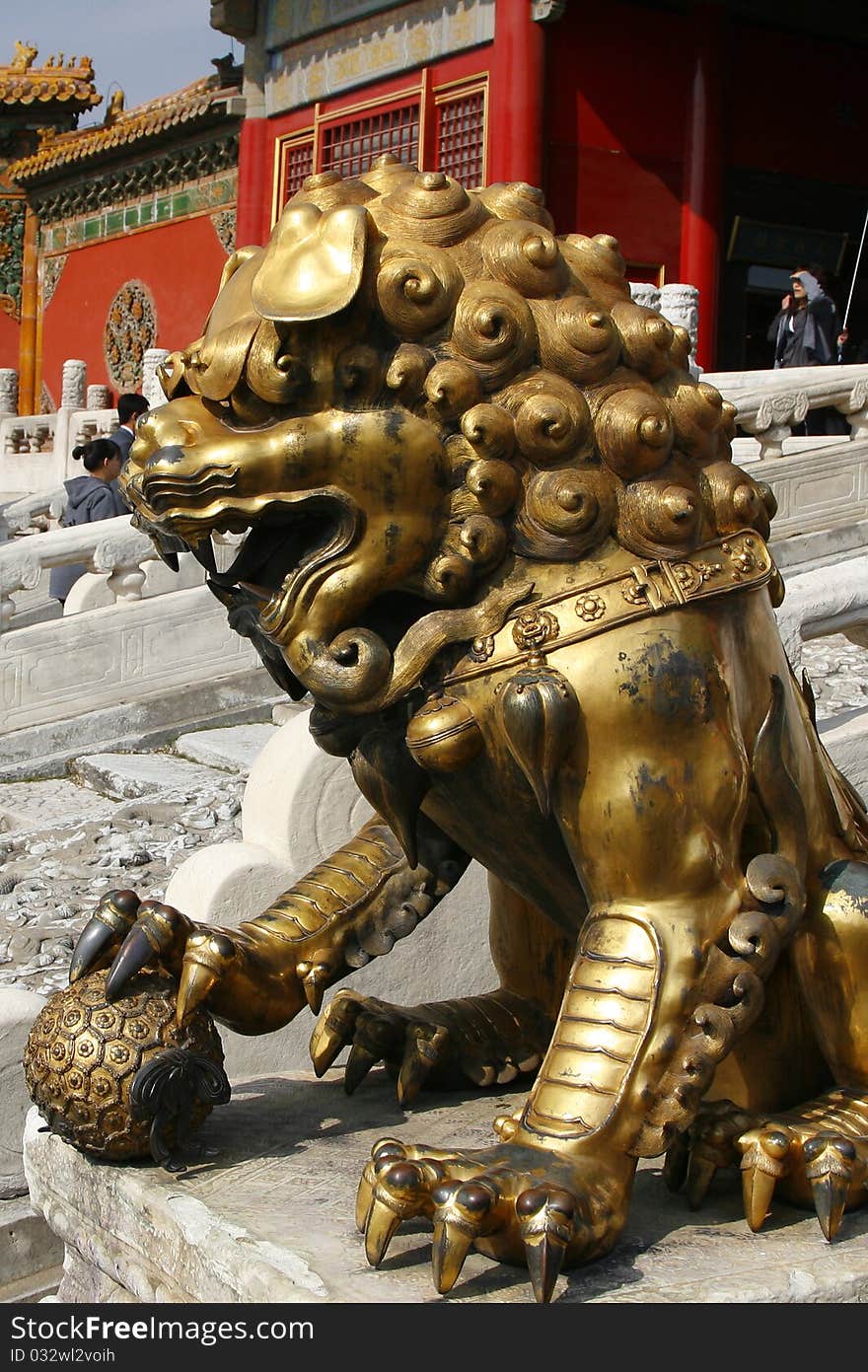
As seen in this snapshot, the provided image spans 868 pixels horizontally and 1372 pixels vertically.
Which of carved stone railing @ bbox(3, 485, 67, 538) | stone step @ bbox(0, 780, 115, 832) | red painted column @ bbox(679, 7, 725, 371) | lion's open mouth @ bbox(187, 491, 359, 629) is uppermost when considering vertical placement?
red painted column @ bbox(679, 7, 725, 371)

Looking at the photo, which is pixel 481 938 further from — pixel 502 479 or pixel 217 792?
pixel 217 792

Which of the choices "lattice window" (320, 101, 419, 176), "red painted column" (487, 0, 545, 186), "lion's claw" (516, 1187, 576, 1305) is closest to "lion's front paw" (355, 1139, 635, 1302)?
"lion's claw" (516, 1187, 576, 1305)

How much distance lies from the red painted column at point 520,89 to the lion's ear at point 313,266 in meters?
9.17

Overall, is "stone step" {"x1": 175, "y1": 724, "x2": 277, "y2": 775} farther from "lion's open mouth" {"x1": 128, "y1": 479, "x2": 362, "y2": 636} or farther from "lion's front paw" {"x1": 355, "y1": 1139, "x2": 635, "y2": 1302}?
"lion's front paw" {"x1": 355, "y1": 1139, "x2": 635, "y2": 1302}

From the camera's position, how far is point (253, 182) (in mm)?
13406

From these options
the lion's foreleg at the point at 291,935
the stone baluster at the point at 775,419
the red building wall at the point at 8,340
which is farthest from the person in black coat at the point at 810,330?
the red building wall at the point at 8,340

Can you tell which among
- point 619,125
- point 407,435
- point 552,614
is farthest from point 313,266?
point 619,125

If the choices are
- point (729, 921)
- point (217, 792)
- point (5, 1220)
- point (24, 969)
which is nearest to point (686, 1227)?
point (729, 921)

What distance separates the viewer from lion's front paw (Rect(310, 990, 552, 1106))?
2.04 m

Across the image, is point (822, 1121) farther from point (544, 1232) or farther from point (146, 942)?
point (146, 942)

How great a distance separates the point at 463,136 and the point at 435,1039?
1015 centimetres

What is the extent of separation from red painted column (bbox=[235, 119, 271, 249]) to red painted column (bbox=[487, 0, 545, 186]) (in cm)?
346

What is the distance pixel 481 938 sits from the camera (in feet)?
8.69
